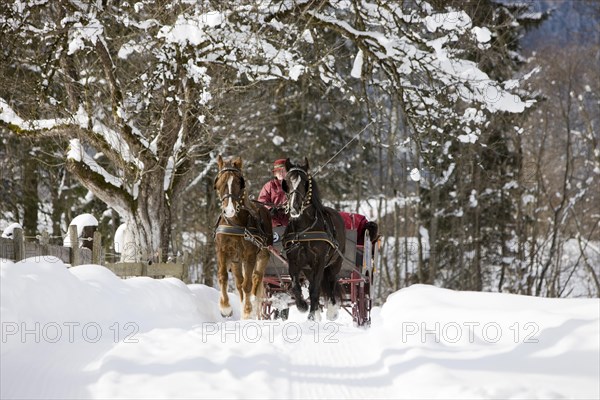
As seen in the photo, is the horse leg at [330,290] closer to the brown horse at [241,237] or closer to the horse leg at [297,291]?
the horse leg at [297,291]

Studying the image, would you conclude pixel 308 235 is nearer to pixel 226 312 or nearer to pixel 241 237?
pixel 241 237

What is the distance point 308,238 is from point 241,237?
3.92 ft

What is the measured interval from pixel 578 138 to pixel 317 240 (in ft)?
80.7

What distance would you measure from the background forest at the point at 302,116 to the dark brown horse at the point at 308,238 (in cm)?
115

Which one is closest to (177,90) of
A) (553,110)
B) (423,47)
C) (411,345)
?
(423,47)

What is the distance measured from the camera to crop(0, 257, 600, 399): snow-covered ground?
5227 mm

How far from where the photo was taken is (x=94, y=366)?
19.3 ft

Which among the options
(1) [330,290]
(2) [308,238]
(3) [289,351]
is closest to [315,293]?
(1) [330,290]

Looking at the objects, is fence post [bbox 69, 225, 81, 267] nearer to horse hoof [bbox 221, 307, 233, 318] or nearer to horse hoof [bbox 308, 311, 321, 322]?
horse hoof [bbox 221, 307, 233, 318]

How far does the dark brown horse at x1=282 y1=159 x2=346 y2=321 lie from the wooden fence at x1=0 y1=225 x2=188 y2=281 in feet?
11.4

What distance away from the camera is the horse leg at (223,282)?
10.9m

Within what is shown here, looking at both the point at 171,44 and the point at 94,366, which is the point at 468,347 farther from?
the point at 171,44

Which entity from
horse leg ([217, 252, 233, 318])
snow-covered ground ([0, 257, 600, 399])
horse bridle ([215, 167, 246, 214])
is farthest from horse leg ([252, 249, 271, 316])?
snow-covered ground ([0, 257, 600, 399])

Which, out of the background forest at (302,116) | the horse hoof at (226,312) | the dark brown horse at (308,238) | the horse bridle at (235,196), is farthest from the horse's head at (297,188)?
the horse hoof at (226,312)
